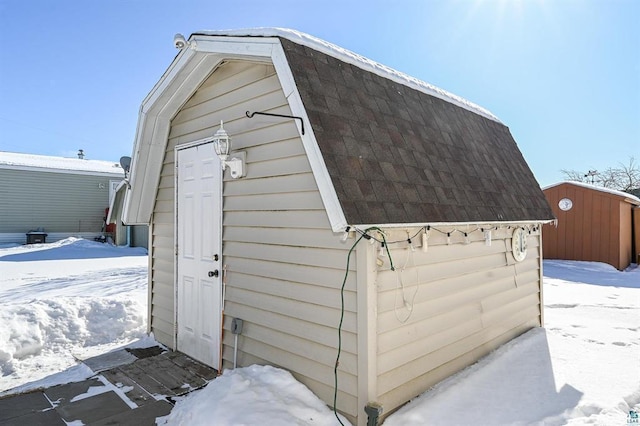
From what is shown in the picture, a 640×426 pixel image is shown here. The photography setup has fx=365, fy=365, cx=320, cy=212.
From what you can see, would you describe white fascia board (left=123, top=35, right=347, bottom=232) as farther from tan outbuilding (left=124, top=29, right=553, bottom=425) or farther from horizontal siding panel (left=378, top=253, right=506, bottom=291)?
horizontal siding panel (left=378, top=253, right=506, bottom=291)

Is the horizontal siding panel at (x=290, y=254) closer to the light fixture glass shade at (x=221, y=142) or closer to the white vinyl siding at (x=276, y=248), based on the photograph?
the white vinyl siding at (x=276, y=248)

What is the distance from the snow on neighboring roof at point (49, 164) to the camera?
15500 mm

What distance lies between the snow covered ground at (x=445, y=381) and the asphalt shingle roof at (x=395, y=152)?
4.79 ft

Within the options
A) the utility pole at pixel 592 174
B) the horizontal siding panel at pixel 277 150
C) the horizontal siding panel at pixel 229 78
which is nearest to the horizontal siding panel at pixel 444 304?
the horizontal siding panel at pixel 277 150

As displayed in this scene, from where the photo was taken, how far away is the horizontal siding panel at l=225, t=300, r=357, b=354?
2592mm

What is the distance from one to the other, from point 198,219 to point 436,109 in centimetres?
304

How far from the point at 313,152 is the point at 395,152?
2.92ft

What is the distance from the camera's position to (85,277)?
854 centimetres

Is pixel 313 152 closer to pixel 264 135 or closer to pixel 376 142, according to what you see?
pixel 376 142

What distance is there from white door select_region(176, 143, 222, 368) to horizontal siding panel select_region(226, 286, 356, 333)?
1.17 ft

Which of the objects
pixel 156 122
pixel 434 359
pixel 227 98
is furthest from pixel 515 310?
pixel 156 122

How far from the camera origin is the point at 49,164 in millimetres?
16516

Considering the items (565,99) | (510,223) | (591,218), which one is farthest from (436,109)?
(591,218)

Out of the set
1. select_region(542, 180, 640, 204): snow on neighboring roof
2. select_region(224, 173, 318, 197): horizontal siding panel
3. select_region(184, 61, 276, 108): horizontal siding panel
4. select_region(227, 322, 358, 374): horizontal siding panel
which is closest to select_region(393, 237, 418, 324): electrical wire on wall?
select_region(227, 322, 358, 374): horizontal siding panel
